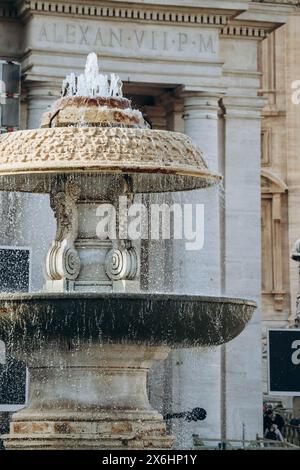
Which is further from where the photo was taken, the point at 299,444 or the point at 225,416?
the point at 225,416

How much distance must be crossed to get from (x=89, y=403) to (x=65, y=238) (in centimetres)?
224

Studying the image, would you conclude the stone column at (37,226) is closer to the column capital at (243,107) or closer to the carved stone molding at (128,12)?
the carved stone molding at (128,12)

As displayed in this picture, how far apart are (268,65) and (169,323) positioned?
36.9 metres

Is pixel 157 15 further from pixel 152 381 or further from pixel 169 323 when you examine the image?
pixel 169 323

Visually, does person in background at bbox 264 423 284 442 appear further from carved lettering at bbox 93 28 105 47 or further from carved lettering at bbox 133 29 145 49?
carved lettering at bbox 93 28 105 47

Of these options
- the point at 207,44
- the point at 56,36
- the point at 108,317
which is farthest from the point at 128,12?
the point at 108,317

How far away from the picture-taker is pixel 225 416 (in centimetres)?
3778

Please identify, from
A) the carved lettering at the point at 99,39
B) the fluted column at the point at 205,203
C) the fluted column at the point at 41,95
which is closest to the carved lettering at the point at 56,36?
the carved lettering at the point at 99,39

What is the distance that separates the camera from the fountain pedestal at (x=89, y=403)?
61.2ft

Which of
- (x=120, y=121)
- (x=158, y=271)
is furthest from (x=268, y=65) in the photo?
(x=120, y=121)

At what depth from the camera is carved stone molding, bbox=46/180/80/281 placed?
64.6 ft

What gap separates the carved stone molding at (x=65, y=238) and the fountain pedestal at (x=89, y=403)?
49.7 inches

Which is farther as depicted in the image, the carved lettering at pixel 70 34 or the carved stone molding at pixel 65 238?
the carved lettering at pixel 70 34

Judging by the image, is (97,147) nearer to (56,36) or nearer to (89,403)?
(89,403)
